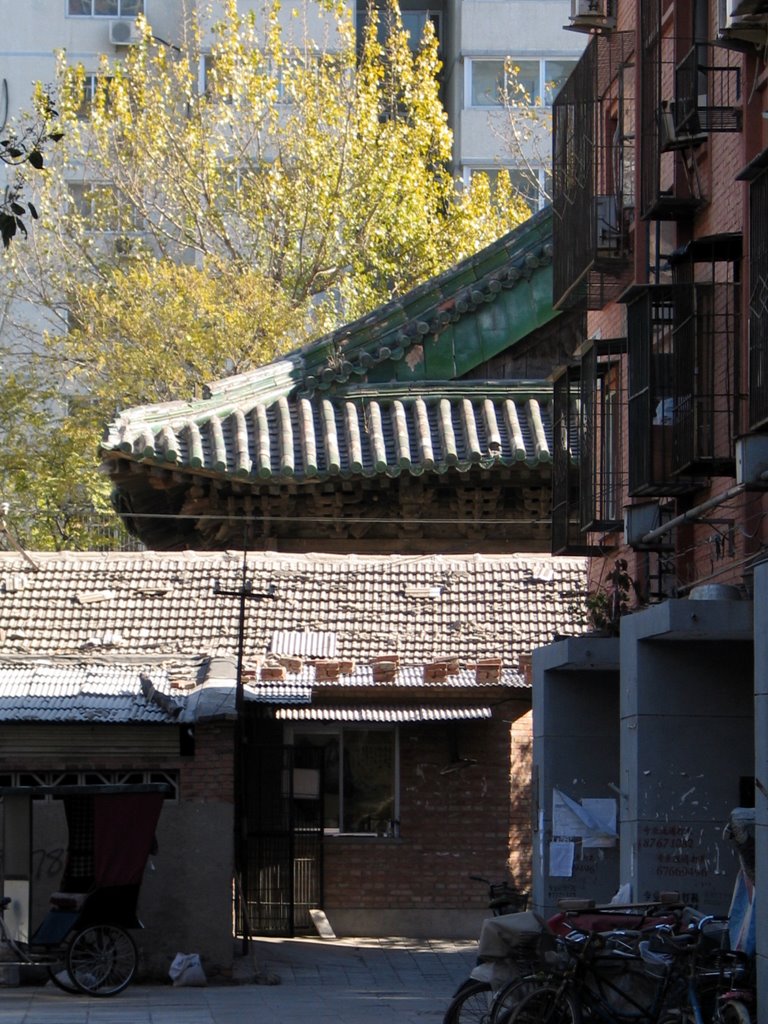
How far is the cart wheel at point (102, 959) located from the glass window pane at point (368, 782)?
525cm

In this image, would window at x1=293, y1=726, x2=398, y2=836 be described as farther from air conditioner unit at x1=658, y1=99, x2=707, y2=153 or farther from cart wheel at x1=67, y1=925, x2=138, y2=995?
air conditioner unit at x1=658, y1=99, x2=707, y2=153

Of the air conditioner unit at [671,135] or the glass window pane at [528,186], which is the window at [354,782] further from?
the glass window pane at [528,186]

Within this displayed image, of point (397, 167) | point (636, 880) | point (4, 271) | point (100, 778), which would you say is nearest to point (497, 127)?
point (397, 167)

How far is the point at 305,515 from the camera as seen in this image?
2309cm

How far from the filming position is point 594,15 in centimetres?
1778

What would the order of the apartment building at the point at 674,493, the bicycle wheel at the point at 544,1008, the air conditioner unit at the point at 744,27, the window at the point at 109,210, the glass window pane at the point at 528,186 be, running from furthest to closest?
the glass window pane at the point at 528,186 → the window at the point at 109,210 → the apartment building at the point at 674,493 → the air conditioner unit at the point at 744,27 → the bicycle wheel at the point at 544,1008

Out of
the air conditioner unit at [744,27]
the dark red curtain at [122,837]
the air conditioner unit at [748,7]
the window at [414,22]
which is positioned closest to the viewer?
the air conditioner unit at [748,7]

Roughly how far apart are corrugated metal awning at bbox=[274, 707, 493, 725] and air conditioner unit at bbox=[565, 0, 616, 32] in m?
7.55

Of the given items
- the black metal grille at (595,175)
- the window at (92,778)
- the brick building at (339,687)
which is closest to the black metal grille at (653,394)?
the black metal grille at (595,175)

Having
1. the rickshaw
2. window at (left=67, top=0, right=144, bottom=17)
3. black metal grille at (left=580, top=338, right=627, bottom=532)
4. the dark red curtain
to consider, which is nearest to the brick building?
the rickshaw

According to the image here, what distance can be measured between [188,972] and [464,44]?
102 ft

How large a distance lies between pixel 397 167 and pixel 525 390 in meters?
9.95

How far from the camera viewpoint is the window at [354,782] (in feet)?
69.6

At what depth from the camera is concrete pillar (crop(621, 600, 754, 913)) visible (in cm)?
1357
